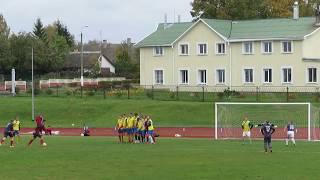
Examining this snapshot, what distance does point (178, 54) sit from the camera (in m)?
80.4

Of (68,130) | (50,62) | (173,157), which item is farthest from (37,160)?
(50,62)

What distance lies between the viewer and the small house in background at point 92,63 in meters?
121

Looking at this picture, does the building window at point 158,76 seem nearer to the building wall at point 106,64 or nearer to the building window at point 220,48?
the building window at point 220,48

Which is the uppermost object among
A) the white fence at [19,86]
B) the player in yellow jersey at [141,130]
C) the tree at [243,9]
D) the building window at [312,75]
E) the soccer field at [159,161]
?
the tree at [243,9]

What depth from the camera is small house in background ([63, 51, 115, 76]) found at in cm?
12076

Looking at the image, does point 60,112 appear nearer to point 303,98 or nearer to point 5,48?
point 303,98

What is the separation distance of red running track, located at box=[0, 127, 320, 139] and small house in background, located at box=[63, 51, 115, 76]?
2357 inches

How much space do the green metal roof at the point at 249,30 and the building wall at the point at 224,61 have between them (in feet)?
2.36

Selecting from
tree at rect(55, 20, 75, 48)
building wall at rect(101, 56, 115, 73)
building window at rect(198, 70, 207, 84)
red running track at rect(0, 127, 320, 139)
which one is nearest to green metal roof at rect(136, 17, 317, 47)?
building window at rect(198, 70, 207, 84)

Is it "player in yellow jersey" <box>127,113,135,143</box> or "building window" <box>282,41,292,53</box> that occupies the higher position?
"building window" <box>282,41,292,53</box>

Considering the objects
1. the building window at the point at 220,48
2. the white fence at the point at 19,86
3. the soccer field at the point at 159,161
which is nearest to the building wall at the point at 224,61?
the building window at the point at 220,48

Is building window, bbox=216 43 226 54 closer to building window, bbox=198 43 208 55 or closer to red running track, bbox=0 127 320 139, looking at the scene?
building window, bbox=198 43 208 55

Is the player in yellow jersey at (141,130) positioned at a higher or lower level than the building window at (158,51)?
lower

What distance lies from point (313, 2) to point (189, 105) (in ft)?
157
